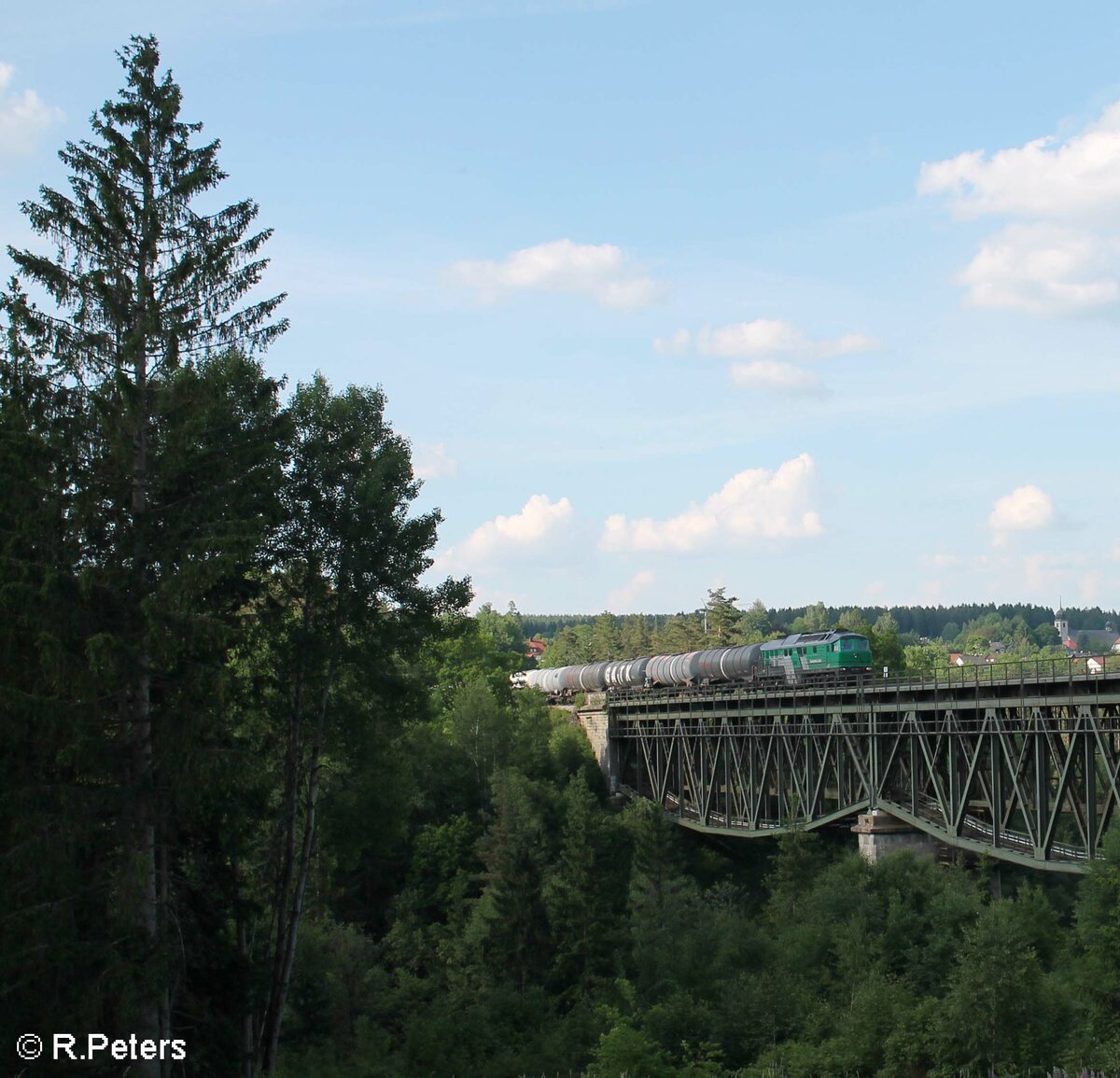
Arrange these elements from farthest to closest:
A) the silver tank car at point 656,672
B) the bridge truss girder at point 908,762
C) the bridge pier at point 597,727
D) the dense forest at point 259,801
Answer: the bridge pier at point 597,727 < the silver tank car at point 656,672 < the bridge truss girder at point 908,762 < the dense forest at point 259,801

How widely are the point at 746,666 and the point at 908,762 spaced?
54.2 ft

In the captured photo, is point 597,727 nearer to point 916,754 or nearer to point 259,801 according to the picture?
point 916,754

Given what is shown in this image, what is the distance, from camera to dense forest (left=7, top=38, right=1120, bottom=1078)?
18328mm

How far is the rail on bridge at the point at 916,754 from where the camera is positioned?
38344 millimetres

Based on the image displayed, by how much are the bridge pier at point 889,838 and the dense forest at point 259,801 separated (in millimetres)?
2521

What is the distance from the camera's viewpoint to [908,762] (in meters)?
50.3

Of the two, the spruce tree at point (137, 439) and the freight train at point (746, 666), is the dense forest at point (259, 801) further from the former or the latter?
the freight train at point (746, 666)

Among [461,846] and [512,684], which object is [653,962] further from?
[512,684]

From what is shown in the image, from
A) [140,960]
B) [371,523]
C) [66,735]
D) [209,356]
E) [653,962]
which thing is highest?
[209,356]

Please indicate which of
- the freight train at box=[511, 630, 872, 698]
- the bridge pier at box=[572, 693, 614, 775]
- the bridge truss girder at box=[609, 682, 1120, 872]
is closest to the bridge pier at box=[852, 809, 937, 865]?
the bridge truss girder at box=[609, 682, 1120, 872]

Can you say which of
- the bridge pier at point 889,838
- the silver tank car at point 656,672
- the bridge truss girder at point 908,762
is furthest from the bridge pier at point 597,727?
the bridge pier at point 889,838

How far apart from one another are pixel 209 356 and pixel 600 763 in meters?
57.8

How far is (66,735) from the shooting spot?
1858cm

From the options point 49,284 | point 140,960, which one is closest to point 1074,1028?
point 140,960
